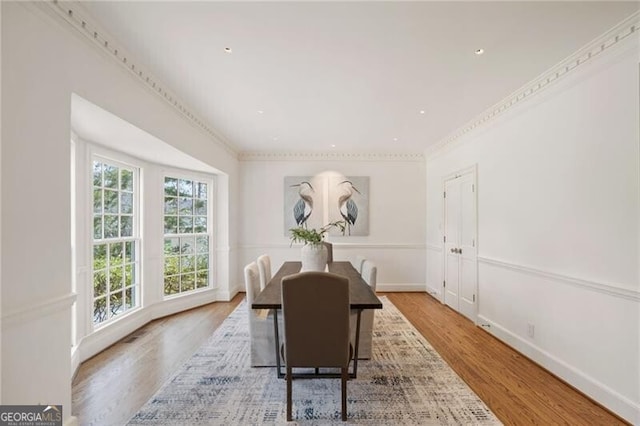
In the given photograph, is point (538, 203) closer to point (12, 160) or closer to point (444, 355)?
point (444, 355)

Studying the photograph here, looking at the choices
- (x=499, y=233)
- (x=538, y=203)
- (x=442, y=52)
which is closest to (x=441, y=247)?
(x=499, y=233)

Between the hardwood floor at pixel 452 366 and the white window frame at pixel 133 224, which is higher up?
Result: the white window frame at pixel 133 224

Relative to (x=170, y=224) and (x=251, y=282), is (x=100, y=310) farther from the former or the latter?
(x=251, y=282)

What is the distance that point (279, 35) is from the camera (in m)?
2.03

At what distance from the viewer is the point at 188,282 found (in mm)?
4609

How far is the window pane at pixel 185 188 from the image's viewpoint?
4.49m

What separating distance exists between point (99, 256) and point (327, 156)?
3750 millimetres

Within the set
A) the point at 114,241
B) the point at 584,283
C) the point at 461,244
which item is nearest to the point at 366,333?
the point at 584,283

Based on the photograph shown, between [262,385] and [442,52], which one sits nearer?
[442,52]

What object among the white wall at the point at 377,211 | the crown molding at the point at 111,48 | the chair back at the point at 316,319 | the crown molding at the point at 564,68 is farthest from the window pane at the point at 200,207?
the crown molding at the point at 564,68

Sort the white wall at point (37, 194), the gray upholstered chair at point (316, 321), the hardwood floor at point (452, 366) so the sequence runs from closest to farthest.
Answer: the white wall at point (37, 194) < the gray upholstered chair at point (316, 321) < the hardwood floor at point (452, 366)

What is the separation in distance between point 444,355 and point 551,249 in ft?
4.52

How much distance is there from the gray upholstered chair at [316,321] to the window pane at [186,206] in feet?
10.5

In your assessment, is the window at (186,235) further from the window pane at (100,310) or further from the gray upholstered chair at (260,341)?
the gray upholstered chair at (260,341)
